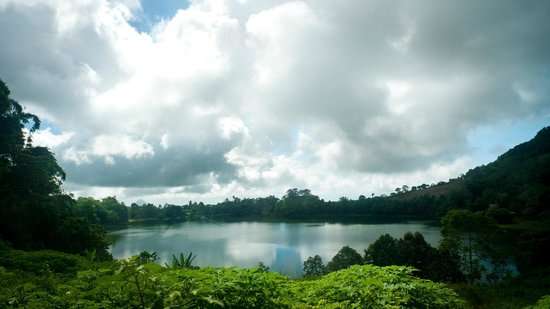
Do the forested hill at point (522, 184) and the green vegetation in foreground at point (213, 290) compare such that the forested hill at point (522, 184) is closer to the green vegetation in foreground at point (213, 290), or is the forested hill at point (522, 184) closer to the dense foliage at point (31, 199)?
the green vegetation in foreground at point (213, 290)

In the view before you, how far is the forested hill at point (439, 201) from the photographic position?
119ft

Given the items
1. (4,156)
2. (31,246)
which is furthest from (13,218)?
(4,156)

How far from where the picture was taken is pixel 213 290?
2732mm

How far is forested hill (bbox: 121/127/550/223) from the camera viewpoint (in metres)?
36.3

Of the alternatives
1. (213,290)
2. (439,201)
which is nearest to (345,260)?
(213,290)

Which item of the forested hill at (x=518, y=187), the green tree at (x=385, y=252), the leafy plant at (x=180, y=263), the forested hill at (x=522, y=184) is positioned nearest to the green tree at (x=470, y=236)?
the green tree at (x=385, y=252)

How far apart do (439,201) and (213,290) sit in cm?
9177

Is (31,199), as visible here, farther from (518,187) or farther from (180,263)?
(518,187)

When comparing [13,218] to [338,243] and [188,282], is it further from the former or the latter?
[338,243]

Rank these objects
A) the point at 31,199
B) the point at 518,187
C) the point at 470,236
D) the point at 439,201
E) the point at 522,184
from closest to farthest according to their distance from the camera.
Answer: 1. the point at 31,199
2. the point at 470,236
3. the point at 518,187
4. the point at 522,184
5. the point at 439,201

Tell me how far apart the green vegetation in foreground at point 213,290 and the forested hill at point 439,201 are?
28457mm

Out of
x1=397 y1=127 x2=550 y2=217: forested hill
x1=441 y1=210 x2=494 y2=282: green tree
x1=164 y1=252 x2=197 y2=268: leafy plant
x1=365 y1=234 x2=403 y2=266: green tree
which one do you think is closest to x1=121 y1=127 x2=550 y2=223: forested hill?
x1=397 y1=127 x2=550 y2=217: forested hill

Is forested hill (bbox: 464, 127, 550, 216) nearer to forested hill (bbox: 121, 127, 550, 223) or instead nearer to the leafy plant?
forested hill (bbox: 121, 127, 550, 223)

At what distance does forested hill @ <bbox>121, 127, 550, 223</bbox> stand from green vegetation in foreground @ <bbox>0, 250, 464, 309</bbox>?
93.4 feet
